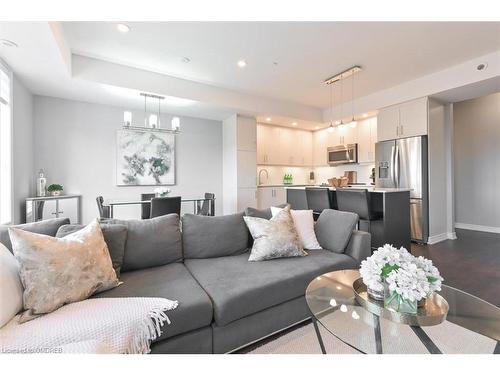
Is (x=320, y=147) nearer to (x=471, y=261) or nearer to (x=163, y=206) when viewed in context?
(x=471, y=261)

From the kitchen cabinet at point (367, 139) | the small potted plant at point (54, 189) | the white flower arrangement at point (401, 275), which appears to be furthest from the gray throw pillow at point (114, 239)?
the kitchen cabinet at point (367, 139)

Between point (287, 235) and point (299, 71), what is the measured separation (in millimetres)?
2813

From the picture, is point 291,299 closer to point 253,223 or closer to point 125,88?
point 253,223

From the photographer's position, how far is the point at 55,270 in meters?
1.20

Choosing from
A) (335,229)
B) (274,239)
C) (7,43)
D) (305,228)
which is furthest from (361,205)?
(7,43)

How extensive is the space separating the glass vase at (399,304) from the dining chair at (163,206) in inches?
102

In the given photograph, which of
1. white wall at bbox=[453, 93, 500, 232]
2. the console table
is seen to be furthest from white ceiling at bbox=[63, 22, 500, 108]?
white wall at bbox=[453, 93, 500, 232]

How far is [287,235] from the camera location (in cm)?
203

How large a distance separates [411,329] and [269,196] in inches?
175

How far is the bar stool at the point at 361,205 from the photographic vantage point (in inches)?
121

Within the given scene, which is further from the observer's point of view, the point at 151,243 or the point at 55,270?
the point at 151,243

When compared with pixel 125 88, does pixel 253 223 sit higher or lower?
lower
